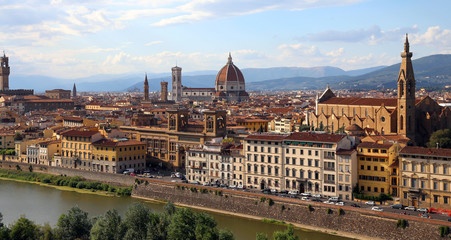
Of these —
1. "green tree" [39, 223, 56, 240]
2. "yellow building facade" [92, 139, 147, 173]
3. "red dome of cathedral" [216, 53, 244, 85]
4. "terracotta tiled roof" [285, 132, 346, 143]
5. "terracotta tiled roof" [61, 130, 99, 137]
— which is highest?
"red dome of cathedral" [216, 53, 244, 85]

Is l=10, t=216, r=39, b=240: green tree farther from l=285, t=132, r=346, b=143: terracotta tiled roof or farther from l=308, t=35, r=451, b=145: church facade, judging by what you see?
l=308, t=35, r=451, b=145: church facade

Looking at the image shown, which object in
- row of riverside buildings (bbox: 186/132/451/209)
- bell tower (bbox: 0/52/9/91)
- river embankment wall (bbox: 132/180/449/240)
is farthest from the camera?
bell tower (bbox: 0/52/9/91)

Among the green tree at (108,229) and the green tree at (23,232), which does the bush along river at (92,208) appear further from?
the green tree at (23,232)

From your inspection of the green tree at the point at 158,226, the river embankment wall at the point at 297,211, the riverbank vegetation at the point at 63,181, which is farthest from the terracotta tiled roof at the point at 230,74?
the green tree at the point at 158,226

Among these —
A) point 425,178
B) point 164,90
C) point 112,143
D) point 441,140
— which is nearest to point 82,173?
point 112,143

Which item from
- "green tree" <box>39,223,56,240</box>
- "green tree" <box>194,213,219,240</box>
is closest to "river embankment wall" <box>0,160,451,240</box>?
"green tree" <box>194,213,219,240</box>

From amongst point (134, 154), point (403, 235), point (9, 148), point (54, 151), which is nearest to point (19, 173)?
point (54, 151)
